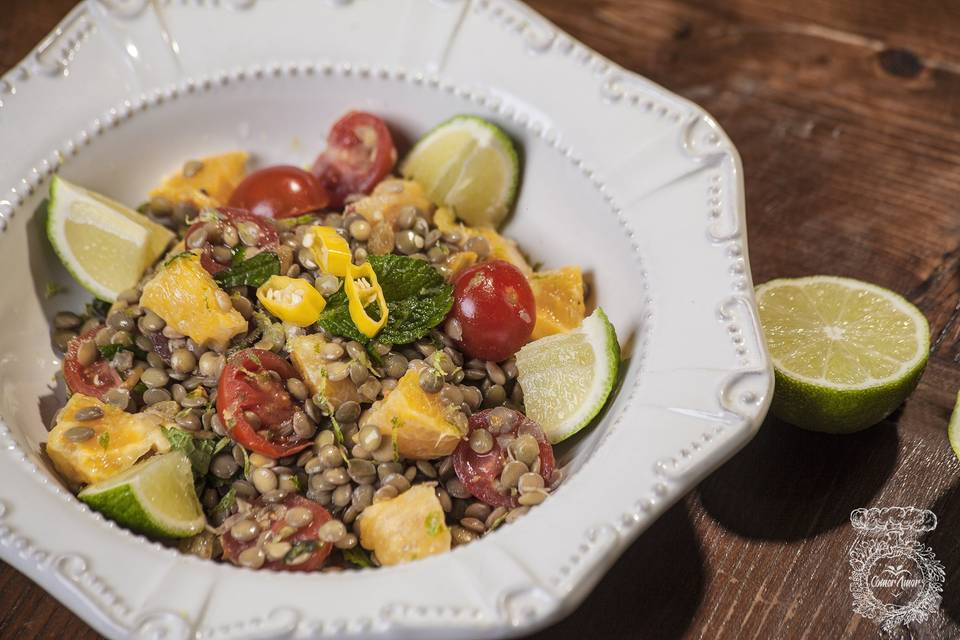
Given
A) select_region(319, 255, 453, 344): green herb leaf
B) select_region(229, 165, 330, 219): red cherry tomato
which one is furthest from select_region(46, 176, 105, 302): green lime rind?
select_region(319, 255, 453, 344): green herb leaf

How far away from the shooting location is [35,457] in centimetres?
264

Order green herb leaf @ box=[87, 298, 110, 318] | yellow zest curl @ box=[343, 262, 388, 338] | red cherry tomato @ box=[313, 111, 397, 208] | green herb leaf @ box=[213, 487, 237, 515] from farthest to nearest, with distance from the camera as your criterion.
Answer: red cherry tomato @ box=[313, 111, 397, 208]
green herb leaf @ box=[87, 298, 110, 318]
yellow zest curl @ box=[343, 262, 388, 338]
green herb leaf @ box=[213, 487, 237, 515]

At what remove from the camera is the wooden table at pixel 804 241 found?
2723mm

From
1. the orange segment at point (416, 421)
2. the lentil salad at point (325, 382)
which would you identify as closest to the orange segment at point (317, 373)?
the lentil salad at point (325, 382)

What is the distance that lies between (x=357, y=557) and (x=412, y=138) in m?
1.74

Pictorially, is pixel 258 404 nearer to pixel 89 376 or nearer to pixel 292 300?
pixel 292 300

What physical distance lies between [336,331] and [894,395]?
179 centimetres

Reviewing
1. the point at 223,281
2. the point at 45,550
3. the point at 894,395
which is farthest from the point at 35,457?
the point at 894,395

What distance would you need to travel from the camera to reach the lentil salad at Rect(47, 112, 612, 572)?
2.62 m

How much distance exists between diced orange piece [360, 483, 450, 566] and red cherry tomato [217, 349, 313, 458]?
13.4 inches

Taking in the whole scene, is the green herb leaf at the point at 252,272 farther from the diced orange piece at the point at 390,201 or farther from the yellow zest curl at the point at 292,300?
the diced orange piece at the point at 390,201

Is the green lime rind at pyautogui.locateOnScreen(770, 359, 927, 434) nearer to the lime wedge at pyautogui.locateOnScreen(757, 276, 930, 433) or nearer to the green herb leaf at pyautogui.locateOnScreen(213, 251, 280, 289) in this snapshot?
the lime wedge at pyautogui.locateOnScreen(757, 276, 930, 433)

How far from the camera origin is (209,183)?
350 cm

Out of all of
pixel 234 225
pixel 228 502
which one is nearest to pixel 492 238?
pixel 234 225
